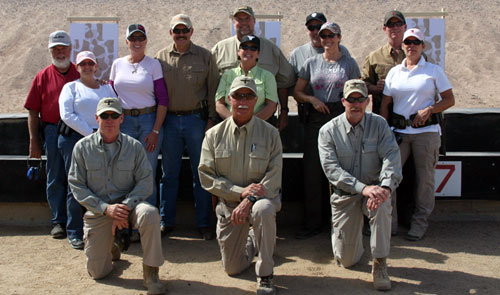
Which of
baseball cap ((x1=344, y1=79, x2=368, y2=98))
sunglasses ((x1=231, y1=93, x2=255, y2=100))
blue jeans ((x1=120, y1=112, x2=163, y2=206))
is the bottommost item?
blue jeans ((x1=120, y1=112, x2=163, y2=206))

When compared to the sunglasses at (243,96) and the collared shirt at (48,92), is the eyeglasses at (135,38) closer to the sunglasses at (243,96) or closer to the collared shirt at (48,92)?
the collared shirt at (48,92)

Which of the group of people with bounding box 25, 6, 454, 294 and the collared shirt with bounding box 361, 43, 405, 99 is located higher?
the collared shirt with bounding box 361, 43, 405, 99

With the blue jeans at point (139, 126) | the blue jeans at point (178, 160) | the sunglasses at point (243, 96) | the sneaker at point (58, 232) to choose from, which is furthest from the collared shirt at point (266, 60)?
the sneaker at point (58, 232)

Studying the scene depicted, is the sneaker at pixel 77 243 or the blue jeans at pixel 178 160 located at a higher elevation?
the blue jeans at pixel 178 160

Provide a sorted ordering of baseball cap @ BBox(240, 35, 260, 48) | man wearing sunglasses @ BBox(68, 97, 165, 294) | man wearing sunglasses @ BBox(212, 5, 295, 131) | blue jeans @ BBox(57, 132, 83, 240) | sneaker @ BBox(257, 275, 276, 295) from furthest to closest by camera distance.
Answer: man wearing sunglasses @ BBox(212, 5, 295, 131), blue jeans @ BBox(57, 132, 83, 240), baseball cap @ BBox(240, 35, 260, 48), man wearing sunglasses @ BBox(68, 97, 165, 294), sneaker @ BBox(257, 275, 276, 295)

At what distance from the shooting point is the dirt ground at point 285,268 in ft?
14.3

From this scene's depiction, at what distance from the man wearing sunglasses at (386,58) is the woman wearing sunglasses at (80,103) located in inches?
102

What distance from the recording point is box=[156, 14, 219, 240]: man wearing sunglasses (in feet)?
17.7

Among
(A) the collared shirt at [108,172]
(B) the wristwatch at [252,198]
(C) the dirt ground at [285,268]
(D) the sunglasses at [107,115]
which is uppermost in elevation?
(D) the sunglasses at [107,115]

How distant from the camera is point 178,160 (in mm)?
5555

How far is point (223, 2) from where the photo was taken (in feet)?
79.7

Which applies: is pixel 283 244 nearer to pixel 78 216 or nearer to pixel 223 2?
pixel 78 216

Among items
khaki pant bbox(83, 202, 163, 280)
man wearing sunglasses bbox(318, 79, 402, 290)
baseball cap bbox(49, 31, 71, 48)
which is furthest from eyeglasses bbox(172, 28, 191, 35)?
khaki pant bbox(83, 202, 163, 280)

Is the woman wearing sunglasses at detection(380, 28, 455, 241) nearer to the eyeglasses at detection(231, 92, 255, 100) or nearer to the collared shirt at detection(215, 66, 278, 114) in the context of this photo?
the collared shirt at detection(215, 66, 278, 114)
